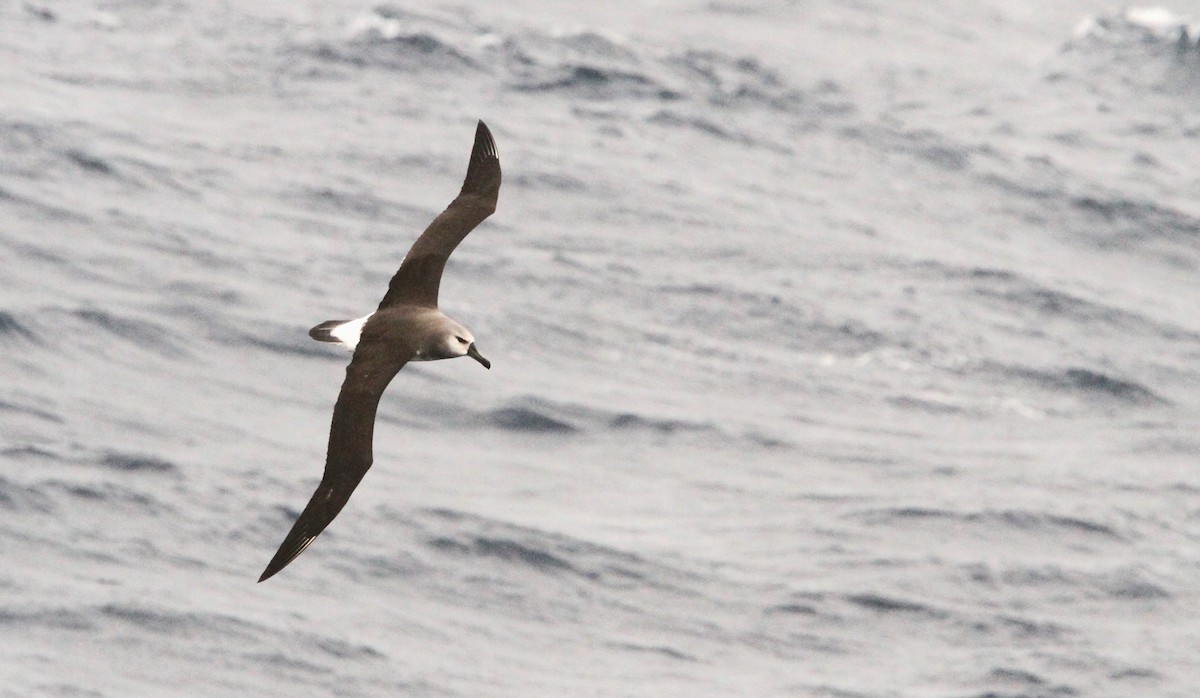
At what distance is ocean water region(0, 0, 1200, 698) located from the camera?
21.7 metres

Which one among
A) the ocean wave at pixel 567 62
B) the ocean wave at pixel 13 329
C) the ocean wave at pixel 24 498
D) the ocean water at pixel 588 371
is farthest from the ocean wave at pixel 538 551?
the ocean wave at pixel 567 62

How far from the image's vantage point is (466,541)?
76.6ft

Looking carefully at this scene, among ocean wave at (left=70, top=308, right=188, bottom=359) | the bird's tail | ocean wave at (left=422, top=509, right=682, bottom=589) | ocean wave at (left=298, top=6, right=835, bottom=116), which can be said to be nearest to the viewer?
the bird's tail

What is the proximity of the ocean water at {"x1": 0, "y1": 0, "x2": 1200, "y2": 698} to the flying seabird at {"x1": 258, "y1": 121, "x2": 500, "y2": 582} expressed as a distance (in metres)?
6.57

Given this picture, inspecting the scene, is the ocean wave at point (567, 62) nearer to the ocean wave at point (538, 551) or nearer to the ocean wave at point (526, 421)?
the ocean wave at point (526, 421)

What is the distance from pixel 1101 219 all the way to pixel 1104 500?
12723 millimetres

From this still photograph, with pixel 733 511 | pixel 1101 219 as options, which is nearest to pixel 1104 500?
pixel 733 511

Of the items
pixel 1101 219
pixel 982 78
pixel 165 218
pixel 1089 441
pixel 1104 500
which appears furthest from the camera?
pixel 982 78

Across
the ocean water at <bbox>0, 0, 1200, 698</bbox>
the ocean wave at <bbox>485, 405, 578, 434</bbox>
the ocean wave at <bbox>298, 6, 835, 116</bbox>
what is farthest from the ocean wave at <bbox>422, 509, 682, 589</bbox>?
the ocean wave at <bbox>298, 6, 835, 116</bbox>

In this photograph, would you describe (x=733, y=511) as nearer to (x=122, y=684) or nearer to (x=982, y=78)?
(x=122, y=684)

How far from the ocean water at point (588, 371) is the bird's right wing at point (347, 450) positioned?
7.31 meters

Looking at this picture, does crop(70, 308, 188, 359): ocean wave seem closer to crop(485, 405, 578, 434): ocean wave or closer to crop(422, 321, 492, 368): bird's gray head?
crop(485, 405, 578, 434): ocean wave

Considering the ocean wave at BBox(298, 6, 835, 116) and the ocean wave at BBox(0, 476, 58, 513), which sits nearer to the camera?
the ocean wave at BBox(0, 476, 58, 513)

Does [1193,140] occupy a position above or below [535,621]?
above
